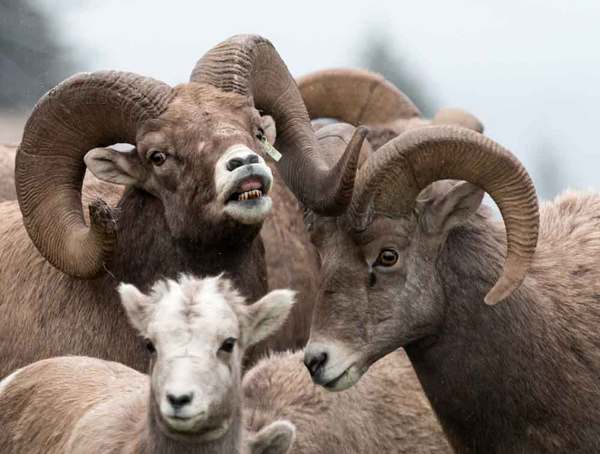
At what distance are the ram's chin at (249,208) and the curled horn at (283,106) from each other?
267 millimetres

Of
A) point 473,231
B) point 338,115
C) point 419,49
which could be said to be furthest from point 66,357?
point 419,49

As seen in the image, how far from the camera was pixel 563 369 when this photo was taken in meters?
8.09

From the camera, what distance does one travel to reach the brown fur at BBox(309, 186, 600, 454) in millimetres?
8039

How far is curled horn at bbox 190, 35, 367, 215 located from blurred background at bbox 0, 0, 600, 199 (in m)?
10.5

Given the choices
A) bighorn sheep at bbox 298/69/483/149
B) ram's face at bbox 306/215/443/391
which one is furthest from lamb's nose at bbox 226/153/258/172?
bighorn sheep at bbox 298/69/483/149

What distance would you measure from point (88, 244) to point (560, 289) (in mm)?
2919

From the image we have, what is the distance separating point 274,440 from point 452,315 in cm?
117

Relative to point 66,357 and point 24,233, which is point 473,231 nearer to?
point 66,357

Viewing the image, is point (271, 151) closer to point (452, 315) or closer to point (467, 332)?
point (452, 315)

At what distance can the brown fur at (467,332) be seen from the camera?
8039 millimetres

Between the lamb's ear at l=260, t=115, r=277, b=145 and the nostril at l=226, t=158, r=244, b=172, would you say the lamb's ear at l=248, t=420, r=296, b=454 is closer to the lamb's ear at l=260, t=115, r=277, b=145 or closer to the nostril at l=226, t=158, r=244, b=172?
the nostril at l=226, t=158, r=244, b=172

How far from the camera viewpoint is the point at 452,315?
8.13 m

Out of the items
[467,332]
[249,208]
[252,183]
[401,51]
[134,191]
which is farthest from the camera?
[401,51]

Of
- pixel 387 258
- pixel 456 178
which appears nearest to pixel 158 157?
pixel 387 258
